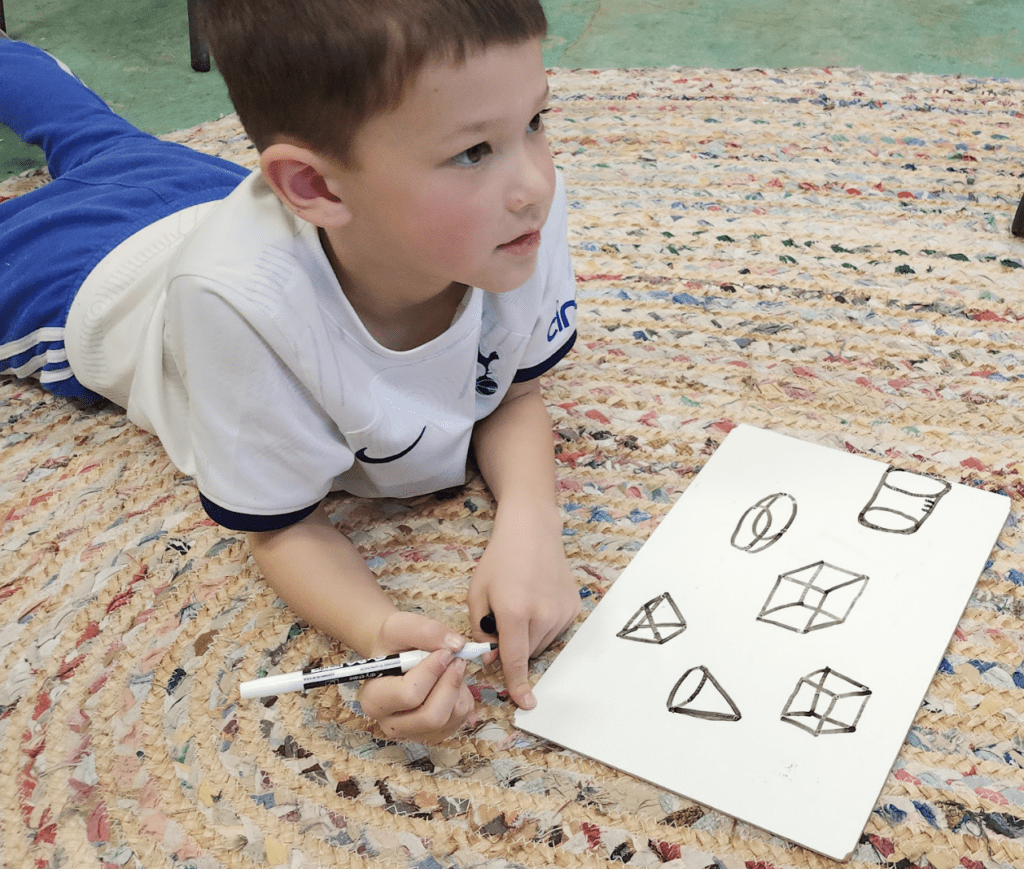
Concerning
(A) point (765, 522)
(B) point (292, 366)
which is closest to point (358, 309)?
(B) point (292, 366)

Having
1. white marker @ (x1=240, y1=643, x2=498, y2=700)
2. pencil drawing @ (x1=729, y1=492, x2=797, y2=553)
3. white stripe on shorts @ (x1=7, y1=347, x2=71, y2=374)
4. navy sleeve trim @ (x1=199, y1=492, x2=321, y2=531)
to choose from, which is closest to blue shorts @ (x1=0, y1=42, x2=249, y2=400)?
white stripe on shorts @ (x1=7, y1=347, x2=71, y2=374)

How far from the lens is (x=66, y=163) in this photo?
37.7 inches

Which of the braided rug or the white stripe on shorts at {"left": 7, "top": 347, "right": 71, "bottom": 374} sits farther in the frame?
the white stripe on shorts at {"left": 7, "top": 347, "right": 71, "bottom": 374}

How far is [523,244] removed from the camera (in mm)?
523

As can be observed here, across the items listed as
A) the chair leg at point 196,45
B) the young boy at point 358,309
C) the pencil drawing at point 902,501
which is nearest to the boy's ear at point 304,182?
the young boy at point 358,309

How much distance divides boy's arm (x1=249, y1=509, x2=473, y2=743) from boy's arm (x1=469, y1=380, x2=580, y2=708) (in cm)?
4

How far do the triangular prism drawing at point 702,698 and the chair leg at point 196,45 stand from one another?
1.19 m

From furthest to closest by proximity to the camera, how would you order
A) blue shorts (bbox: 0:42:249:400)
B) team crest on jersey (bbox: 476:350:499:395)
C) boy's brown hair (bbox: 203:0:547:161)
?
blue shorts (bbox: 0:42:249:400) → team crest on jersey (bbox: 476:350:499:395) → boy's brown hair (bbox: 203:0:547:161)

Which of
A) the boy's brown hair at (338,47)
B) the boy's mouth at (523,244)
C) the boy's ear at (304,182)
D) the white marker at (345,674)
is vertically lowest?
the white marker at (345,674)

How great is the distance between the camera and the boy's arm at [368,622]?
519 millimetres

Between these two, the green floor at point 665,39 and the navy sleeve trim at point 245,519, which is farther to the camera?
the green floor at point 665,39

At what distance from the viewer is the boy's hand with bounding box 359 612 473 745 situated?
516 millimetres

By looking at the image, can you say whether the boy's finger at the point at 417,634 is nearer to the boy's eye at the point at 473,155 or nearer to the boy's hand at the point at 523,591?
the boy's hand at the point at 523,591

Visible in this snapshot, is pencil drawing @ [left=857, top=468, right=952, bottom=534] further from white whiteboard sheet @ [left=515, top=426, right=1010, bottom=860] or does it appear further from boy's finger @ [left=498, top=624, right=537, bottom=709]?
boy's finger @ [left=498, top=624, right=537, bottom=709]
